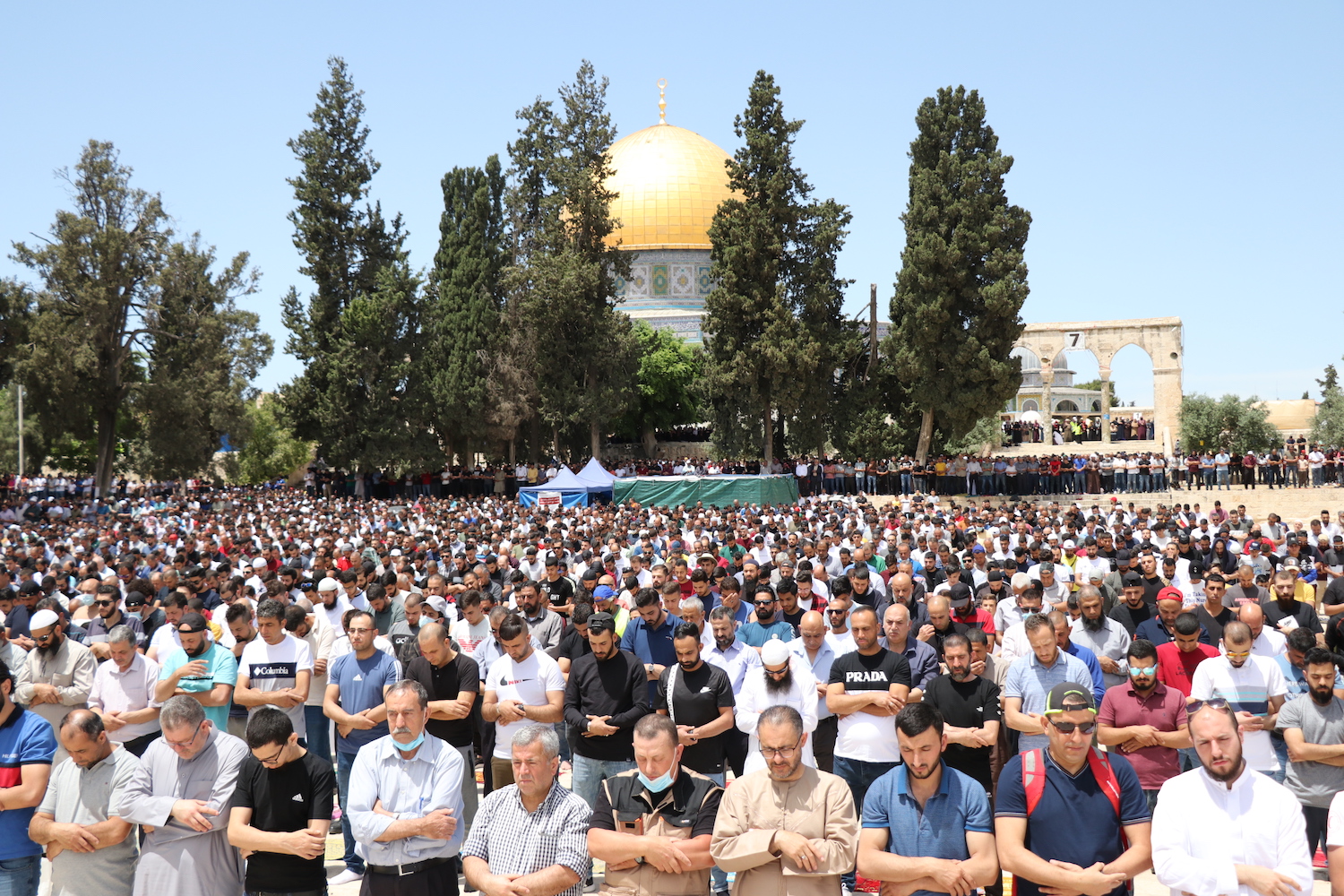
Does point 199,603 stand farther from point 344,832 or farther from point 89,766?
point 89,766

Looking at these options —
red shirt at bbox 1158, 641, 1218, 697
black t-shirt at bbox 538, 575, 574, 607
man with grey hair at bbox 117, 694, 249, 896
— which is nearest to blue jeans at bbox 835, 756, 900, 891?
red shirt at bbox 1158, 641, 1218, 697

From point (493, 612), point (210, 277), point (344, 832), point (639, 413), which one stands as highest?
point (210, 277)


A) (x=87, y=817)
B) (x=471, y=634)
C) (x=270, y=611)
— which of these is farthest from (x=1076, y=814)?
(x=270, y=611)

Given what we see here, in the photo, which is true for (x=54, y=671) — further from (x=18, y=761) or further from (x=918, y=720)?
(x=918, y=720)

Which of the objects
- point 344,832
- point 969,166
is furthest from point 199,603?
point 969,166

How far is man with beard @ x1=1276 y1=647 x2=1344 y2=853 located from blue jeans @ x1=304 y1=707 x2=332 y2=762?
19.1 ft

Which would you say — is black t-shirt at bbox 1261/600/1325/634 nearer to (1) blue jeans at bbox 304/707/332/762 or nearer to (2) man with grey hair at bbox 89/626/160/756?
(1) blue jeans at bbox 304/707/332/762

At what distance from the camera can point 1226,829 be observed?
3.84m

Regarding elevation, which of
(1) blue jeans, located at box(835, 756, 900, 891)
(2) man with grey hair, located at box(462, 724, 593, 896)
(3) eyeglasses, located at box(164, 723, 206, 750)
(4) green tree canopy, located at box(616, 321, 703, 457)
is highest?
(4) green tree canopy, located at box(616, 321, 703, 457)

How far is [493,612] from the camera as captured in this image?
7.25 metres

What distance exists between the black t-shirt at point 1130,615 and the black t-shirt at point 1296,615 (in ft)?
2.63

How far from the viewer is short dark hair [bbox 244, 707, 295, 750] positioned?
4438 millimetres

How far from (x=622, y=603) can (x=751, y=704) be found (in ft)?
11.4

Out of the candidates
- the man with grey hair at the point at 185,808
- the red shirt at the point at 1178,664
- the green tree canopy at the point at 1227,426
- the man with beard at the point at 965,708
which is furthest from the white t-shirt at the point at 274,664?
the green tree canopy at the point at 1227,426
